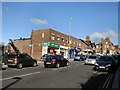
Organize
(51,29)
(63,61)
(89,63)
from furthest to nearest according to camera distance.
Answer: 1. (51,29)
2. (89,63)
3. (63,61)

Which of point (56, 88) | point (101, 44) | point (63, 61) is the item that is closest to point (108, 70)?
point (63, 61)

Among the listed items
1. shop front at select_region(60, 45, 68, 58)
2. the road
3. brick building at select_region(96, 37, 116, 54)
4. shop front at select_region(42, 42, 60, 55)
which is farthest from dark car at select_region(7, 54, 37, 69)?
brick building at select_region(96, 37, 116, 54)

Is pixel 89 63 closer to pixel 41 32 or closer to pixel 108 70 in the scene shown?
pixel 108 70

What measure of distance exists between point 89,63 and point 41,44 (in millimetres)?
22307

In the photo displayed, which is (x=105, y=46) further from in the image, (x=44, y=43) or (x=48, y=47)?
(x=44, y=43)

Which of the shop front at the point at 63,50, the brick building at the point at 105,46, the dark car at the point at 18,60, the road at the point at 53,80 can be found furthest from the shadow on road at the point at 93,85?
the brick building at the point at 105,46

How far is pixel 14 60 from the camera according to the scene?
75.0ft

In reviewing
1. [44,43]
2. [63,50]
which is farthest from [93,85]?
[63,50]

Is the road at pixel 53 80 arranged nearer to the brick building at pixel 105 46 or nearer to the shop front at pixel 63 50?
the shop front at pixel 63 50

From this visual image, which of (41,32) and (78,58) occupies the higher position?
(41,32)

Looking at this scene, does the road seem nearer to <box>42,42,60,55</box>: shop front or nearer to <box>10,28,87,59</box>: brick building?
<box>42,42,60,55</box>: shop front

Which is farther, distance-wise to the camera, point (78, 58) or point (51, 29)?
point (51, 29)

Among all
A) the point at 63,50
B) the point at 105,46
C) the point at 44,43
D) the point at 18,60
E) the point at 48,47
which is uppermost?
the point at 105,46

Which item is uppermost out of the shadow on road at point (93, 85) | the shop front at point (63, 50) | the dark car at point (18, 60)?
the shop front at point (63, 50)
